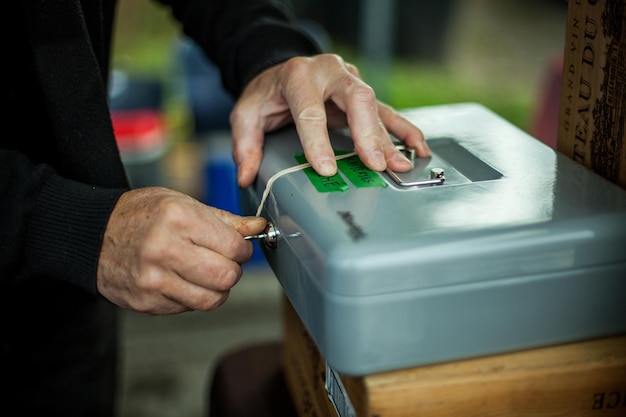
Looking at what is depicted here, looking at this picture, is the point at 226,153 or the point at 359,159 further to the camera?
the point at 226,153

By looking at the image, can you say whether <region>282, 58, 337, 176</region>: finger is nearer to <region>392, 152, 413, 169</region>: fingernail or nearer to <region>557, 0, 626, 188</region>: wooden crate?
<region>392, 152, 413, 169</region>: fingernail

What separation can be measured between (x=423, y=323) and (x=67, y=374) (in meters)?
0.66

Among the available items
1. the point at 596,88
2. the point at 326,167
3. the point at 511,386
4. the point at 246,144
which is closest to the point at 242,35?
the point at 246,144

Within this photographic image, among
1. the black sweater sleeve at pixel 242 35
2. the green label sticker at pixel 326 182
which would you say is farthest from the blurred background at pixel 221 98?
the green label sticker at pixel 326 182

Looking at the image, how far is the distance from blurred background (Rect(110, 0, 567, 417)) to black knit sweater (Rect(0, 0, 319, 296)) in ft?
3.74

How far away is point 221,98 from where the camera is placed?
263cm

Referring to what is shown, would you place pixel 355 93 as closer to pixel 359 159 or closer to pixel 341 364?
pixel 359 159

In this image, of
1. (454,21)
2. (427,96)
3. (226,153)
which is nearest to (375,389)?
(226,153)

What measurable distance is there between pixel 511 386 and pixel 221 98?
2.17 m

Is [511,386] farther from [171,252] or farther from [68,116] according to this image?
[68,116]

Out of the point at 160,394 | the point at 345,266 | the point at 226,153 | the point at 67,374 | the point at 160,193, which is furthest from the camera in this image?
the point at 226,153

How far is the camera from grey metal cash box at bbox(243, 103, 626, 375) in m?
0.54

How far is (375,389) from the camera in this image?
22.3 inches

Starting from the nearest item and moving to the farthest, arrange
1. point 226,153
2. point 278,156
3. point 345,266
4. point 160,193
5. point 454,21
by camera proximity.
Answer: point 345,266
point 160,193
point 278,156
point 226,153
point 454,21
